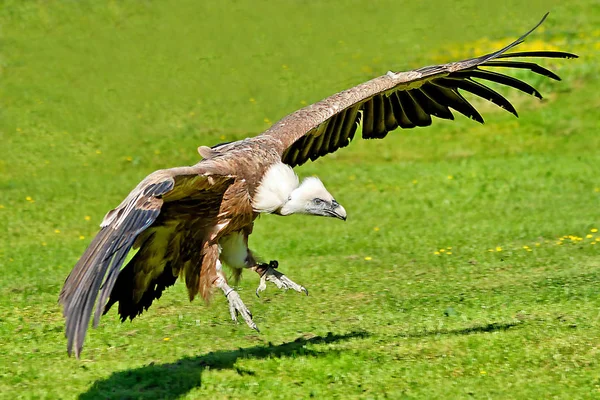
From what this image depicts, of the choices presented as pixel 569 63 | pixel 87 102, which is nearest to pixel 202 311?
pixel 87 102

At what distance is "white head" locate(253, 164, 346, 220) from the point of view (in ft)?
24.8

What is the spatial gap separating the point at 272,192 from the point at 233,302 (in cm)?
95

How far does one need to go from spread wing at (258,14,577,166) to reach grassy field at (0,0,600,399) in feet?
5.90

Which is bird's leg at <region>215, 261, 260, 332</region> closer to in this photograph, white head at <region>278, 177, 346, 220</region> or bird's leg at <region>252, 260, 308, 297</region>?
bird's leg at <region>252, 260, 308, 297</region>

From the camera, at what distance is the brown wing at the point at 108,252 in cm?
573

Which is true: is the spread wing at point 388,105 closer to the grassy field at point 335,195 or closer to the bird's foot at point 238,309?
the bird's foot at point 238,309

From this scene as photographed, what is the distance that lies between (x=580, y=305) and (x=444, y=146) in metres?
9.55

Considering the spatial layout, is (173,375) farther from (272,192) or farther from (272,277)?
(272,192)

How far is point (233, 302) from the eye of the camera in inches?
286

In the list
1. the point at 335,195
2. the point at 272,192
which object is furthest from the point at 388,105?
the point at 335,195

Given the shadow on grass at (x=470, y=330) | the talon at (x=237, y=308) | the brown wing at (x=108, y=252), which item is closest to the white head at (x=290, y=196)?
the talon at (x=237, y=308)

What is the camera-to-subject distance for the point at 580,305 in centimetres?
923

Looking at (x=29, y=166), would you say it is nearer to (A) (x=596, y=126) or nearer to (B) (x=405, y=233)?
(B) (x=405, y=233)

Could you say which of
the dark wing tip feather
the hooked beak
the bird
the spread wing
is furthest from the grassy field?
the spread wing
